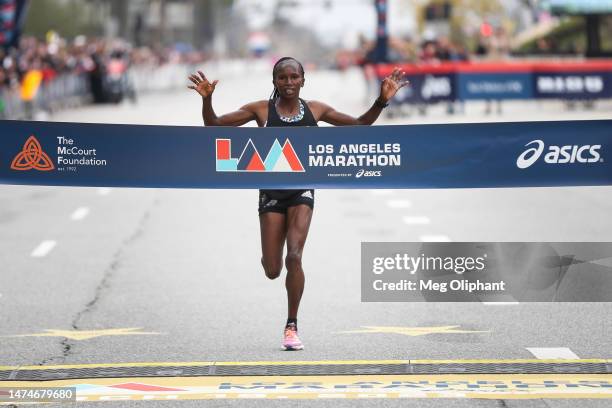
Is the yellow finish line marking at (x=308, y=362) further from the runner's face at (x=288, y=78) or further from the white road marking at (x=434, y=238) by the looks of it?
the white road marking at (x=434, y=238)

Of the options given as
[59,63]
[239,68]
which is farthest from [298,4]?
[59,63]

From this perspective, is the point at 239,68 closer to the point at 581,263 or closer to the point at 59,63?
the point at 59,63

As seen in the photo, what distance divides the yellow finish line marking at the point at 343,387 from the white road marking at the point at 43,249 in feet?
20.6

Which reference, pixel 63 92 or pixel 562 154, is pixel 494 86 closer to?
pixel 63 92

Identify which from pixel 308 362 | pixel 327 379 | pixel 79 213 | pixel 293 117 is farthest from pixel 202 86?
pixel 79 213

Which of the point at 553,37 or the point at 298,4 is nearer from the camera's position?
the point at 553,37

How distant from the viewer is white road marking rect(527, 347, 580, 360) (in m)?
9.02

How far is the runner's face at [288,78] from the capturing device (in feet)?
30.8

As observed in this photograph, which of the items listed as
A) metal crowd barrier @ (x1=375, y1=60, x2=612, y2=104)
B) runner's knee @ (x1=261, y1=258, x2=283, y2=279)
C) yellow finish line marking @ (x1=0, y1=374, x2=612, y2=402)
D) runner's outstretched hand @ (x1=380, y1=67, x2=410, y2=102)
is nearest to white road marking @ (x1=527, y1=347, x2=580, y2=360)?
yellow finish line marking @ (x1=0, y1=374, x2=612, y2=402)

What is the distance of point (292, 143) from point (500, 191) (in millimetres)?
11606

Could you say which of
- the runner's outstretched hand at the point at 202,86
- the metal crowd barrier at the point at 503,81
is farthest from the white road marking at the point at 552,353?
the metal crowd barrier at the point at 503,81

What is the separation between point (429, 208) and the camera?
18.4 m

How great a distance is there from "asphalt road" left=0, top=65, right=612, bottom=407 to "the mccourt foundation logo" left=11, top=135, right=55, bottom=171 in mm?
1181

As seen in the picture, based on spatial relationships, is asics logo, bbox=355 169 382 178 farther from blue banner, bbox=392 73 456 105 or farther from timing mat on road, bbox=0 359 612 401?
blue banner, bbox=392 73 456 105
